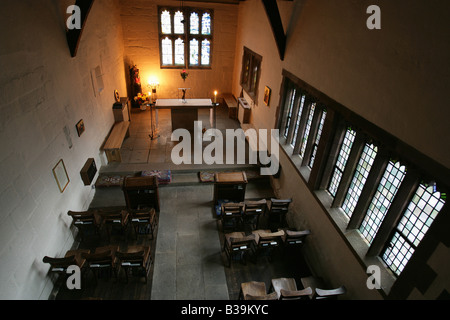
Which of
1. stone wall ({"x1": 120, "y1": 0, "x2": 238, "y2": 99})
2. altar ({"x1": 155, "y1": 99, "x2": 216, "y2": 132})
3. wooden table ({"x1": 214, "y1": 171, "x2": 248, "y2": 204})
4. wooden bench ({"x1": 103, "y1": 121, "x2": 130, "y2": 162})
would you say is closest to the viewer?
wooden table ({"x1": 214, "y1": 171, "x2": 248, "y2": 204})

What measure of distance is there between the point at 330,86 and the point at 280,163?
314 centimetres

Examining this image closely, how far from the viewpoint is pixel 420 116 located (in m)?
3.25

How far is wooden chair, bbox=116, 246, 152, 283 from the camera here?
5264 mm

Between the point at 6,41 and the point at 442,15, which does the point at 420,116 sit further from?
the point at 6,41

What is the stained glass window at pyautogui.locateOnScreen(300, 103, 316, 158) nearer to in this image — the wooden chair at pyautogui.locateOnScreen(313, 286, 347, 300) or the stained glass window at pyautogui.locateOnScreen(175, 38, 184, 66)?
the wooden chair at pyautogui.locateOnScreen(313, 286, 347, 300)

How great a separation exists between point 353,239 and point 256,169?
4.66 meters

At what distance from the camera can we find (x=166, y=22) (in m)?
12.5

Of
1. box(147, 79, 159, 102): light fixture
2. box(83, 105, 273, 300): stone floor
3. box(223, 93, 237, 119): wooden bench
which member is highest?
box(147, 79, 159, 102): light fixture

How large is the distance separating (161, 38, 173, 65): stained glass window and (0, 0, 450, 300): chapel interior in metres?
2.89

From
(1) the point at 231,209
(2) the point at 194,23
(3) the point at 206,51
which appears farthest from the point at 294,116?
(2) the point at 194,23

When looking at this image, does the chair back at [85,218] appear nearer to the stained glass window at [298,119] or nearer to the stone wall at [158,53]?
the stained glass window at [298,119]

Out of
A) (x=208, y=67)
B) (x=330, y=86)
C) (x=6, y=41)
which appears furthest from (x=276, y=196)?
(x=208, y=67)

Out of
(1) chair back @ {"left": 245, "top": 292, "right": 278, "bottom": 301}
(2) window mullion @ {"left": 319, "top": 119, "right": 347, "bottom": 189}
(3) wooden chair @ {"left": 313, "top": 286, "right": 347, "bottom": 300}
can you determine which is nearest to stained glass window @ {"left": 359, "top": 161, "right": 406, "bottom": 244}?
(3) wooden chair @ {"left": 313, "top": 286, "right": 347, "bottom": 300}

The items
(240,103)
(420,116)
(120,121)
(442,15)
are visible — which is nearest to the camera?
(442,15)
